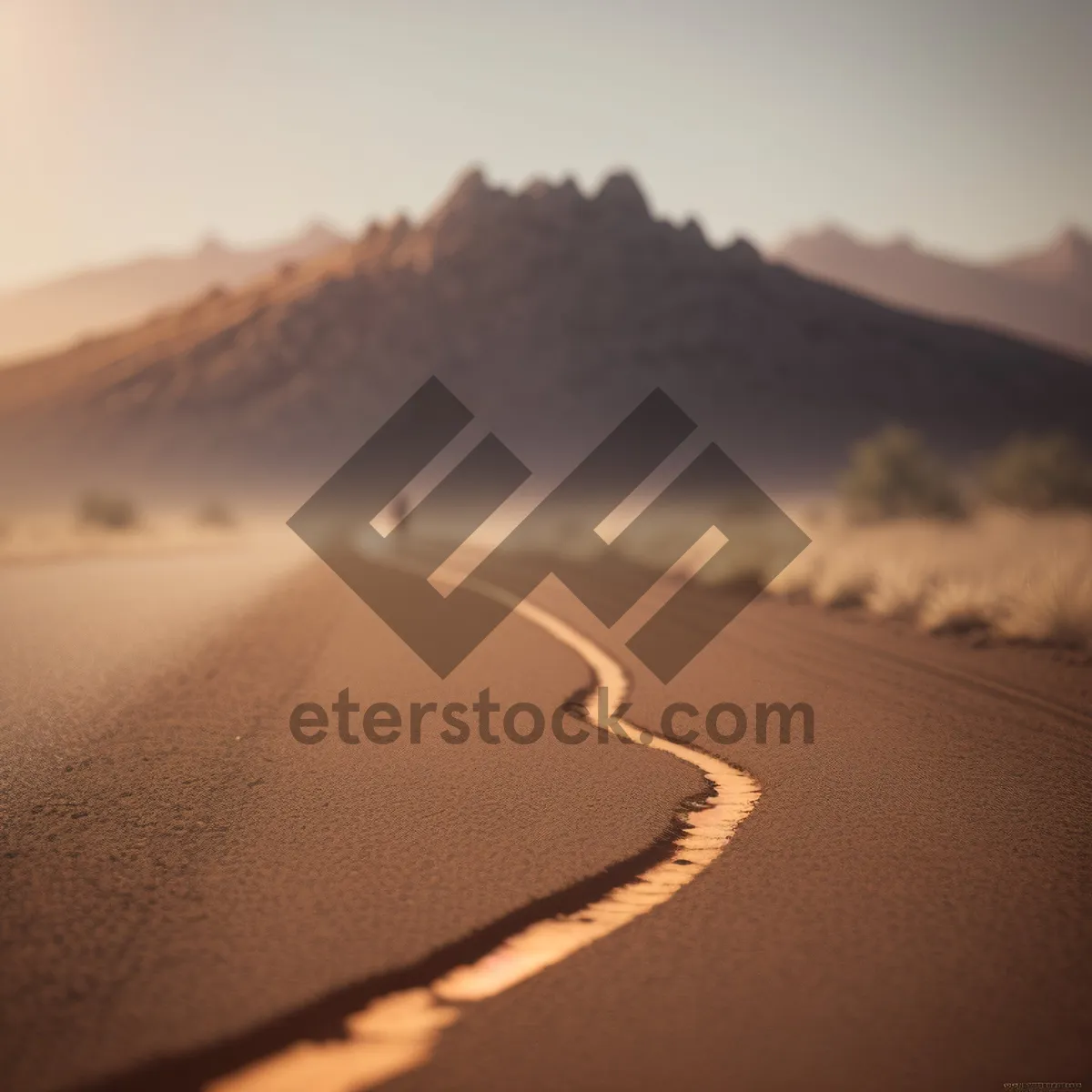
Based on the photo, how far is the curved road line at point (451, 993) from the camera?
6.67 feet

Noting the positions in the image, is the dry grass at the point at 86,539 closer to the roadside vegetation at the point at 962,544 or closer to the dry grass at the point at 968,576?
the dry grass at the point at 968,576

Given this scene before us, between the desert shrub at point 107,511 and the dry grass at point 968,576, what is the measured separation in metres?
24.6

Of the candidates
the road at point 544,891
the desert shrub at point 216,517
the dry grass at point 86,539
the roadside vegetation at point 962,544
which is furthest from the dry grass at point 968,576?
the desert shrub at point 216,517

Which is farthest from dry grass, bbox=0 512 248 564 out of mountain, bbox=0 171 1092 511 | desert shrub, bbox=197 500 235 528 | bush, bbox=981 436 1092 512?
mountain, bbox=0 171 1092 511

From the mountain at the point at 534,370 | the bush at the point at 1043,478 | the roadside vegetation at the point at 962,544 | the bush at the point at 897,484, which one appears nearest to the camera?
the roadside vegetation at the point at 962,544

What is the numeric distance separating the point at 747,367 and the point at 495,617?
75.1 meters

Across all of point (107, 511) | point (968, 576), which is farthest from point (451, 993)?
point (107, 511)

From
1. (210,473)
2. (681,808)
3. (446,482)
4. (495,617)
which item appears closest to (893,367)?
(446,482)

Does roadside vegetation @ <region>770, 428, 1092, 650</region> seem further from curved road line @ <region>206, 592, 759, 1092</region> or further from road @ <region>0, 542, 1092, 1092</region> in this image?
curved road line @ <region>206, 592, 759, 1092</region>

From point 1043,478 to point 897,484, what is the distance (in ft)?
13.0

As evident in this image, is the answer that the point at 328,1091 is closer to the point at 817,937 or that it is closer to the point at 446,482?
the point at 817,937

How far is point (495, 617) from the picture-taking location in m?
10.4

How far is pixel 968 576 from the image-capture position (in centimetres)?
1227

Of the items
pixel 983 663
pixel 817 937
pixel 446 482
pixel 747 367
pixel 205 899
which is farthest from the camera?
pixel 747 367
